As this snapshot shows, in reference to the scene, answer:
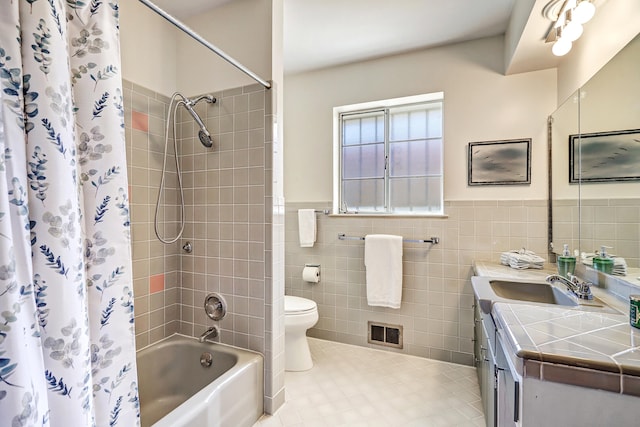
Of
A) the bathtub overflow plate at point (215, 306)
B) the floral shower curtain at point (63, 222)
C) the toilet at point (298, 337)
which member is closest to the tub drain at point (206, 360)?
the bathtub overflow plate at point (215, 306)

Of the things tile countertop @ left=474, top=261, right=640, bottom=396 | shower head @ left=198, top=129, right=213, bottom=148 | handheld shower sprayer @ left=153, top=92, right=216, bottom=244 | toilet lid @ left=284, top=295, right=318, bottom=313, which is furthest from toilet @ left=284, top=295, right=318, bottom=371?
tile countertop @ left=474, top=261, right=640, bottom=396

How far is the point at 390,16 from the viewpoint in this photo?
195 centimetres

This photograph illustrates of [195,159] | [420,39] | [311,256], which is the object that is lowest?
[311,256]

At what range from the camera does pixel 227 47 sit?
6.01 ft

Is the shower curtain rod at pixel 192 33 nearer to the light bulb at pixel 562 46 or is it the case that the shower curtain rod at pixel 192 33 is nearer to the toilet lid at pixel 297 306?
the toilet lid at pixel 297 306

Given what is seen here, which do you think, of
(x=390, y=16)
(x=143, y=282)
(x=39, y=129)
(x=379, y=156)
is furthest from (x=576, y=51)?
(x=143, y=282)

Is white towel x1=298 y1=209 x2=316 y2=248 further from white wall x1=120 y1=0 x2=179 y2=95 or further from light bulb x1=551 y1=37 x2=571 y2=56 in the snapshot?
light bulb x1=551 y1=37 x2=571 y2=56

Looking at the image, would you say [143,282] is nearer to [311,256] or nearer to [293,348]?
[293,348]

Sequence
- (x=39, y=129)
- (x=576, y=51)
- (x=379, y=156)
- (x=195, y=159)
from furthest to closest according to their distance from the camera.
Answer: (x=379, y=156)
(x=195, y=159)
(x=576, y=51)
(x=39, y=129)

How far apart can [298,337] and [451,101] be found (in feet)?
7.05

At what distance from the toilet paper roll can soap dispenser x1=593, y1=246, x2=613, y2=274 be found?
1.82 meters

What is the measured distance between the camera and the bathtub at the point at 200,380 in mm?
1398

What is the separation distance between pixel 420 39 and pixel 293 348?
2.51 metres

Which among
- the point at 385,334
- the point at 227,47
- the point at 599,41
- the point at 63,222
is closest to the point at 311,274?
the point at 385,334
